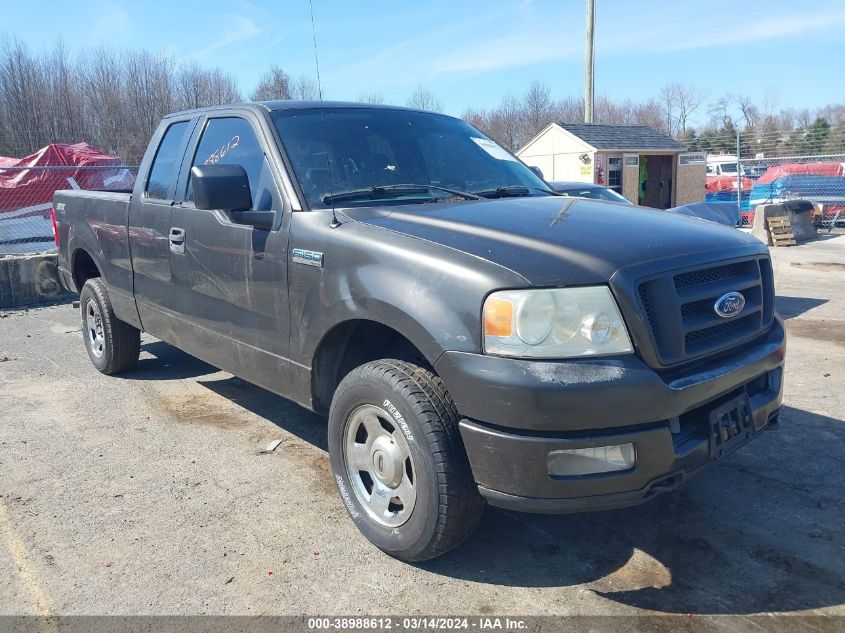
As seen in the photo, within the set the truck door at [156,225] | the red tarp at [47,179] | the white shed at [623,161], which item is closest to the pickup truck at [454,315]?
the truck door at [156,225]

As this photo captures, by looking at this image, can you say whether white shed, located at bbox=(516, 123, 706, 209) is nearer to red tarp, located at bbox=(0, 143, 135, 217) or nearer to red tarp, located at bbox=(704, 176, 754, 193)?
red tarp, located at bbox=(704, 176, 754, 193)

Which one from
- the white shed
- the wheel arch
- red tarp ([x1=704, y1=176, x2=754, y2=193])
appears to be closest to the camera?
the wheel arch

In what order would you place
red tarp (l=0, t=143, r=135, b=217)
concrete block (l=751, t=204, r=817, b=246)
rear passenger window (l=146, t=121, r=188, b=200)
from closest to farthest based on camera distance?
1. rear passenger window (l=146, t=121, r=188, b=200)
2. red tarp (l=0, t=143, r=135, b=217)
3. concrete block (l=751, t=204, r=817, b=246)

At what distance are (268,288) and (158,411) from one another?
211cm

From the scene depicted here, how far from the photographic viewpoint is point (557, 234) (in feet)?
9.81

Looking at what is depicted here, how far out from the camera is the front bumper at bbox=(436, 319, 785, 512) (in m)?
2.54

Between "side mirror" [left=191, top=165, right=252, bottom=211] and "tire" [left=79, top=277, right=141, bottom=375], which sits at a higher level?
"side mirror" [left=191, top=165, right=252, bottom=211]

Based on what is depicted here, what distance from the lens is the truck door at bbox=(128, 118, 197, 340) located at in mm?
4738

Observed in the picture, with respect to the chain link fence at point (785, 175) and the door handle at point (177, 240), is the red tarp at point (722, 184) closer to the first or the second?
the chain link fence at point (785, 175)

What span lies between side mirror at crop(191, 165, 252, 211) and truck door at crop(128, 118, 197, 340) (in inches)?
45.0

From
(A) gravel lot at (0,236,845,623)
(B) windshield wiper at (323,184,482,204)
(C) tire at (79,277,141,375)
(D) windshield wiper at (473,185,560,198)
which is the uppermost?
(B) windshield wiper at (323,184,482,204)

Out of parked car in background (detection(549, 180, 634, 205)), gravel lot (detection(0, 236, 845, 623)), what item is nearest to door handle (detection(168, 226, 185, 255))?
gravel lot (detection(0, 236, 845, 623))

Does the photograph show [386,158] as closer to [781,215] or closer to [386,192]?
[386,192]

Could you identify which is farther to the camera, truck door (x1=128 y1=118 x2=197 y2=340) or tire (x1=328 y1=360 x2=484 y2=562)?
truck door (x1=128 y1=118 x2=197 y2=340)
